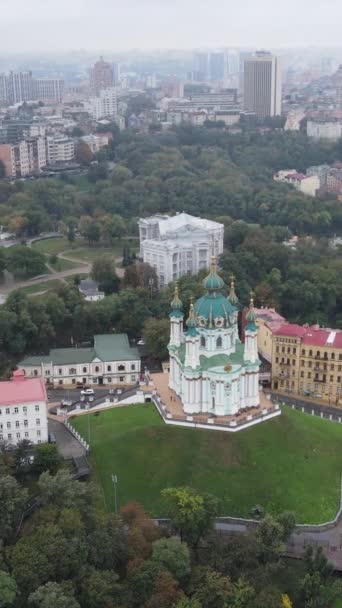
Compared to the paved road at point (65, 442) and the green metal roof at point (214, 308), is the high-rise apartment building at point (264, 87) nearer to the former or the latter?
the green metal roof at point (214, 308)

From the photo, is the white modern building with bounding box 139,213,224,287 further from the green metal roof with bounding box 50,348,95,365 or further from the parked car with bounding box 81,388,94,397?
the parked car with bounding box 81,388,94,397

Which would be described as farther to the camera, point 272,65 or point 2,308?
point 272,65

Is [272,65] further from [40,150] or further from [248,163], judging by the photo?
[40,150]

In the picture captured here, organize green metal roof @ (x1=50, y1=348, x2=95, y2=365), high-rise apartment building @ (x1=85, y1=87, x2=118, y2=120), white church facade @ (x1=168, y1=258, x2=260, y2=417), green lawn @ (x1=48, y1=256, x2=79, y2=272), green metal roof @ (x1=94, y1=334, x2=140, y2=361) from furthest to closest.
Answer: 1. high-rise apartment building @ (x1=85, y1=87, x2=118, y2=120)
2. green lawn @ (x1=48, y1=256, x2=79, y2=272)
3. green metal roof @ (x1=94, y1=334, x2=140, y2=361)
4. green metal roof @ (x1=50, y1=348, x2=95, y2=365)
5. white church facade @ (x1=168, y1=258, x2=260, y2=417)

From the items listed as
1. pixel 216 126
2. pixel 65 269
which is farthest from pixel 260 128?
pixel 65 269

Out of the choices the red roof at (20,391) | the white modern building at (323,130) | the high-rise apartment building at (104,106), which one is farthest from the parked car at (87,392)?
the high-rise apartment building at (104,106)

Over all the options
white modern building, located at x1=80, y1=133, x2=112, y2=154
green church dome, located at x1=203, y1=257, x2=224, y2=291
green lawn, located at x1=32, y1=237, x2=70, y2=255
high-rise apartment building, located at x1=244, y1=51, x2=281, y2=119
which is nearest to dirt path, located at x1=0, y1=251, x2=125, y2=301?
green lawn, located at x1=32, y1=237, x2=70, y2=255

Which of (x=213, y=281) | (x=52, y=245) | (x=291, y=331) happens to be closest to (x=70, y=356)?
(x=213, y=281)
